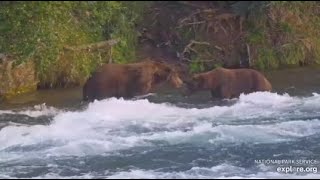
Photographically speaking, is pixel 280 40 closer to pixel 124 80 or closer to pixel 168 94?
pixel 168 94

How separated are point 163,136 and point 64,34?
6.65 m

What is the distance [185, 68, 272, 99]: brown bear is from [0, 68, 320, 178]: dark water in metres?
0.29

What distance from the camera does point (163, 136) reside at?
12.9 meters

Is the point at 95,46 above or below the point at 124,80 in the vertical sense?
above

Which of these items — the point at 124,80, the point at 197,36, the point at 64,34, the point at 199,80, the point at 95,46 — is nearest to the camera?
the point at 124,80

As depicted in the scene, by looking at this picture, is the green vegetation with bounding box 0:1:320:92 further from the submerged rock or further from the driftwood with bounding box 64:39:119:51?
the submerged rock

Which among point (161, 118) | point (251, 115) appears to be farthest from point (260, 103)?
point (161, 118)

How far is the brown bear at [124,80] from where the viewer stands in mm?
16734

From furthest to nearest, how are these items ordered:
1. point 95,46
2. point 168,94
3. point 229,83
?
point 95,46 < point 168,94 < point 229,83

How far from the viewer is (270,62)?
2191cm

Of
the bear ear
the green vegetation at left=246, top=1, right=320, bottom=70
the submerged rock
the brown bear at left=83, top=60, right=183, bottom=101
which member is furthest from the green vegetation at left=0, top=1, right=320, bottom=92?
the bear ear

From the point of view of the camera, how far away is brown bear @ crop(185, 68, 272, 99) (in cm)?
1700

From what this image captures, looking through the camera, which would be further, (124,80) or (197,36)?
(197,36)

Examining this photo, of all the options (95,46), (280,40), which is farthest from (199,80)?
Result: (280,40)
